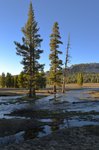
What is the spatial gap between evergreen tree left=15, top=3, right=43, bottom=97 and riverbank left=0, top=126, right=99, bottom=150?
3355cm

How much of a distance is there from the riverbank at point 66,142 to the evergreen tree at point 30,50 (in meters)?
33.6

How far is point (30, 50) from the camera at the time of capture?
51.0 metres

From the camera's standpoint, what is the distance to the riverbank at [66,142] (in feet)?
45.1

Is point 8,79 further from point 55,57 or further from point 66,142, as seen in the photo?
point 66,142

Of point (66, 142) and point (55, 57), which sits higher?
point (55, 57)

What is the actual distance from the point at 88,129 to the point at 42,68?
113 ft

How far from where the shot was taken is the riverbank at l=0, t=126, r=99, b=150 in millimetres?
13750

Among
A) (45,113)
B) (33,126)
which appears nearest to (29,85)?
(45,113)

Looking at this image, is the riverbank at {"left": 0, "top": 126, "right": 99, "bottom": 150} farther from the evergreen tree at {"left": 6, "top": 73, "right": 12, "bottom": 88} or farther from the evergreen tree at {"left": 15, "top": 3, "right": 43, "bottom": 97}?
the evergreen tree at {"left": 6, "top": 73, "right": 12, "bottom": 88}

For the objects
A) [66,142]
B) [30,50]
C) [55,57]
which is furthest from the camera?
[55,57]

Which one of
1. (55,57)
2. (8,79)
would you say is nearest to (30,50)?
(55,57)

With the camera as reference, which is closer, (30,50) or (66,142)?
(66,142)

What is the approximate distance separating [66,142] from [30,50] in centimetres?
3706

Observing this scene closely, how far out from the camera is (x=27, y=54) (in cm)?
5141
